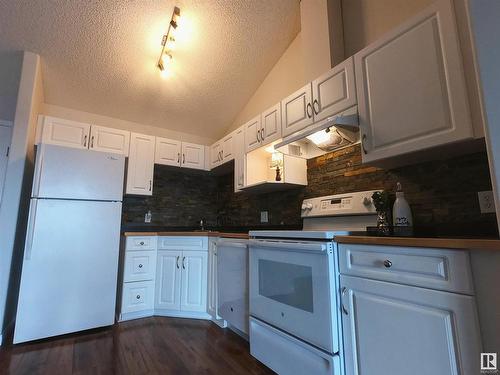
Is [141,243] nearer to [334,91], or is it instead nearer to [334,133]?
[334,133]

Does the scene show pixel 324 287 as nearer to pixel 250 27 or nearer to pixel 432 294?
pixel 432 294

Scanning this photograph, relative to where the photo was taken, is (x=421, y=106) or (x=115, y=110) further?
(x=115, y=110)

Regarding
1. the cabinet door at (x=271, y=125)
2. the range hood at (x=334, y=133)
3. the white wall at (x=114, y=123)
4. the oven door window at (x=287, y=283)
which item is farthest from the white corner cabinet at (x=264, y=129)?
the white wall at (x=114, y=123)

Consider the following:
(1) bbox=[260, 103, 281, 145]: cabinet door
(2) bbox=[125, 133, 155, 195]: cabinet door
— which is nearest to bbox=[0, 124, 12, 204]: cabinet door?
(2) bbox=[125, 133, 155, 195]: cabinet door

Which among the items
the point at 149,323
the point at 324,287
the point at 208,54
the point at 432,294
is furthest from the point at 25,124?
the point at 432,294

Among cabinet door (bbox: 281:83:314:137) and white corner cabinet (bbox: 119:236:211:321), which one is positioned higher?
cabinet door (bbox: 281:83:314:137)

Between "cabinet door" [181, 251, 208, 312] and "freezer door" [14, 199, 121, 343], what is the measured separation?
66cm

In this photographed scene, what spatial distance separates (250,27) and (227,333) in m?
3.03

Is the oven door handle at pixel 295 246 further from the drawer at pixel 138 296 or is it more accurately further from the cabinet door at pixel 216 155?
the cabinet door at pixel 216 155

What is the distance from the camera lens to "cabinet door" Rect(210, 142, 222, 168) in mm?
3400

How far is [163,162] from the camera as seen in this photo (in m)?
3.32

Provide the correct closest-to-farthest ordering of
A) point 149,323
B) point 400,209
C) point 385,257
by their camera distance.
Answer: point 385,257, point 400,209, point 149,323

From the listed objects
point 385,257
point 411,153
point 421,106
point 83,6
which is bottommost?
point 385,257

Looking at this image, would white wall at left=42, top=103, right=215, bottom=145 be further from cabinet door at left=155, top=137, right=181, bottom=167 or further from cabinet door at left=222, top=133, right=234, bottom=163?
cabinet door at left=222, top=133, right=234, bottom=163
